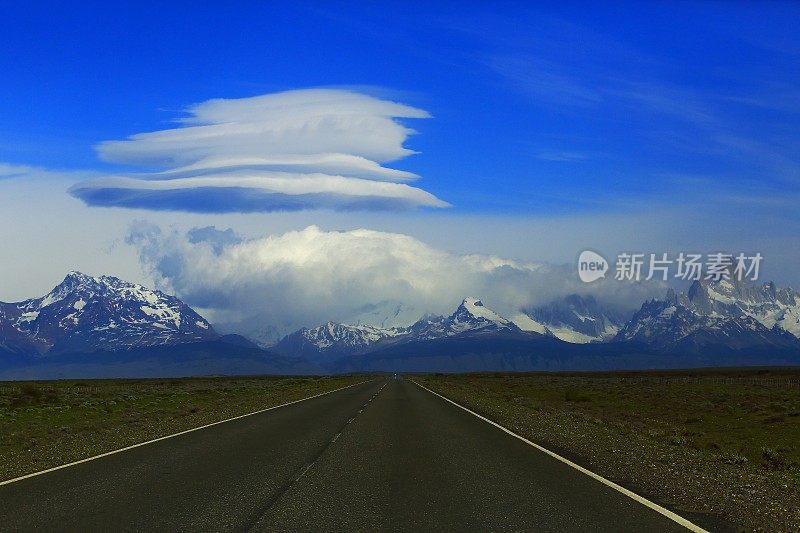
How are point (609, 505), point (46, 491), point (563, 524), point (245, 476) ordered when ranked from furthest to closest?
point (245, 476)
point (46, 491)
point (609, 505)
point (563, 524)

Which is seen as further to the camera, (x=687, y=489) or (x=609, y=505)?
(x=687, y=489)

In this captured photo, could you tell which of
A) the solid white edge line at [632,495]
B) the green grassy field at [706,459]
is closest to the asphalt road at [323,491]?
the solid white edge line at [632,495]

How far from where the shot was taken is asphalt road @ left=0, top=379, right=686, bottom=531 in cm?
1023

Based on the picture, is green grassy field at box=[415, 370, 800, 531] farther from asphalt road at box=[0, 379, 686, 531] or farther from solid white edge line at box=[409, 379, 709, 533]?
asphalt road at box=[0, 379, 686, 531]

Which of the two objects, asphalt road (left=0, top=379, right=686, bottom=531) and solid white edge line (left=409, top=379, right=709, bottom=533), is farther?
asphalt road (left=0, top=379, right=686, bottom=531)

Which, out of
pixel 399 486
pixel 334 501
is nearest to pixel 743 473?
pixel 399 486

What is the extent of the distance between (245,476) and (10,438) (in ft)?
59.4

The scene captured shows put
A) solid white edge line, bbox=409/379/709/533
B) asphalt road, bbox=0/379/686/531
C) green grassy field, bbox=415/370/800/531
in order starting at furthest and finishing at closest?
green grassy field, bbox=415/370/800/531 → asphalt road, bbox=0/379/686/531 → solid white edge line, bbox=409/379/709/533

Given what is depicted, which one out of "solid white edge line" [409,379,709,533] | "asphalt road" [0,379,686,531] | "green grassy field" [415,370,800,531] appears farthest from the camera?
"green grassy field" [415,370,800,531]

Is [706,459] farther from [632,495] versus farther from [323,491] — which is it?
[323,491]

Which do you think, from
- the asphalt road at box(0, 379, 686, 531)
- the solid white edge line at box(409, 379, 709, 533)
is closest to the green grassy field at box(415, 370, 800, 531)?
the solid white edge line at box(409, 379, 709, 533)

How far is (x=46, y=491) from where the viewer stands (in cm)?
1276

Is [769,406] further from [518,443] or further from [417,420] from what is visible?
[518,443]

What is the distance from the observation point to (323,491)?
12.8 m
